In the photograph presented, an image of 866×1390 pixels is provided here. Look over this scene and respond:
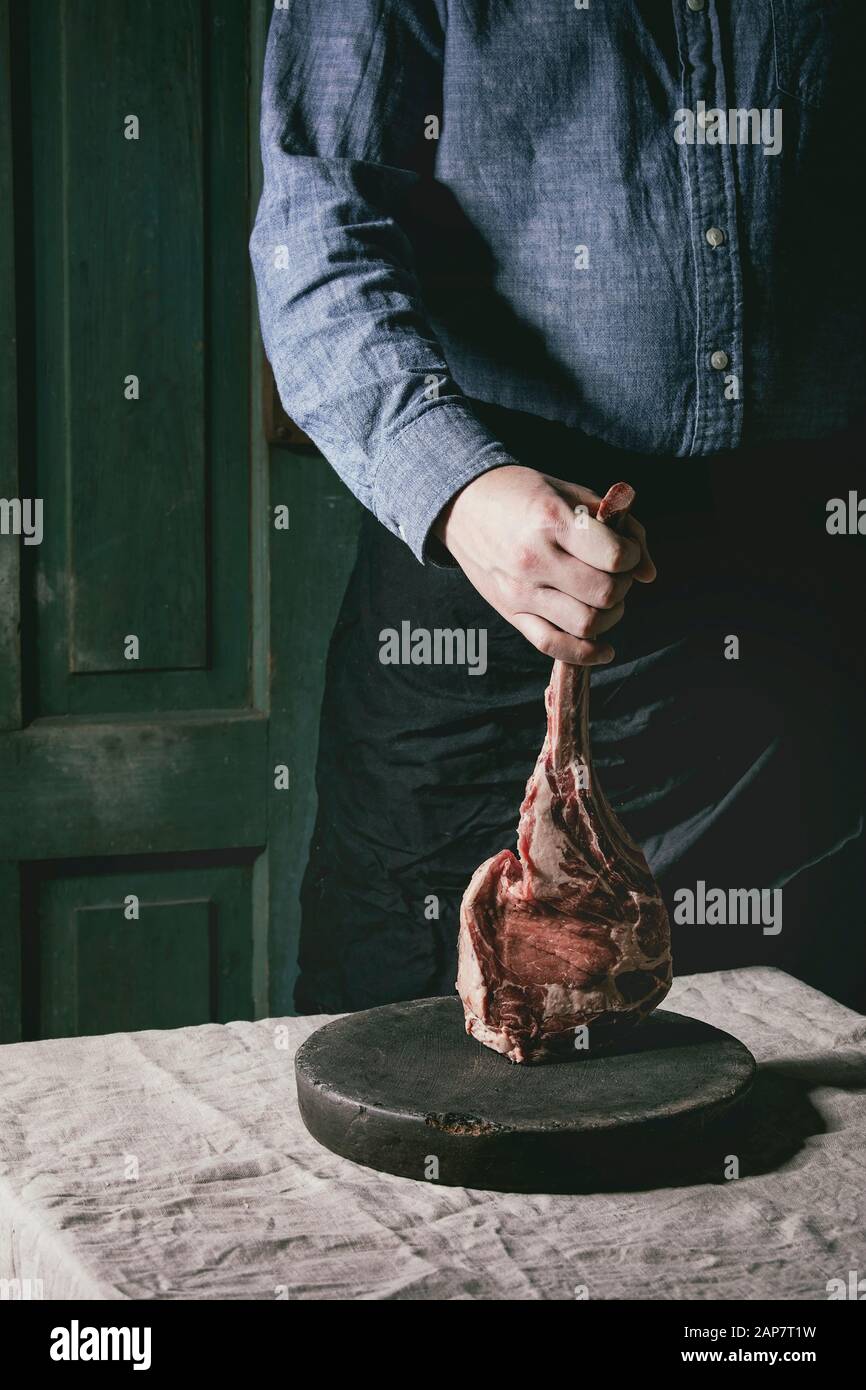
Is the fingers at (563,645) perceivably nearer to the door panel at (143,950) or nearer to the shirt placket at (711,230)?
the shirt placket at (711,230)

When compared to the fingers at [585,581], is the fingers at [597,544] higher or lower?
higher

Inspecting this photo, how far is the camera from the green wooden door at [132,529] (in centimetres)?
233

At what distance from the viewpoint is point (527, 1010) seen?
4.24ft

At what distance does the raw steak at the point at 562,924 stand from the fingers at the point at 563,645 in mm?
43

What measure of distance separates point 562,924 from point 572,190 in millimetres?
735

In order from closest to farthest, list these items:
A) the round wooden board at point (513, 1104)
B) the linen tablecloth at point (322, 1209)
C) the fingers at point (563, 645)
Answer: the linen tablecloth at point (322, 1209) < the round wooden board at point (513, 1104) < the fingers at point (563, 645)

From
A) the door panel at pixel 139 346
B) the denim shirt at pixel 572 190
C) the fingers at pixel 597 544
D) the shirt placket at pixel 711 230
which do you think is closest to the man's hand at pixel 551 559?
the fingers at pixel 597 544

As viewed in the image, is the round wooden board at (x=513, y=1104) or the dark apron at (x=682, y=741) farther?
the dark apron at (x=682, y=741)

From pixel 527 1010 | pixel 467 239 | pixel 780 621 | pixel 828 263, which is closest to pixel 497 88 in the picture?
pixel 467 239

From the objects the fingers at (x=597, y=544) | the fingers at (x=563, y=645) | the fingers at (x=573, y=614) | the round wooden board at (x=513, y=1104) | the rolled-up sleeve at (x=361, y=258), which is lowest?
the round wooden board at (x=513, y=1104)

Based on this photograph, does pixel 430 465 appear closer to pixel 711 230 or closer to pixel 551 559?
pixel 551 559

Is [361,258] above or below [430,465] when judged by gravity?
above

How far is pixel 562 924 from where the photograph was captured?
52.4 inches

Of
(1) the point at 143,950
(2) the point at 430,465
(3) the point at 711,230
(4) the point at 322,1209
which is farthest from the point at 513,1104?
(1) the point at 143,950
